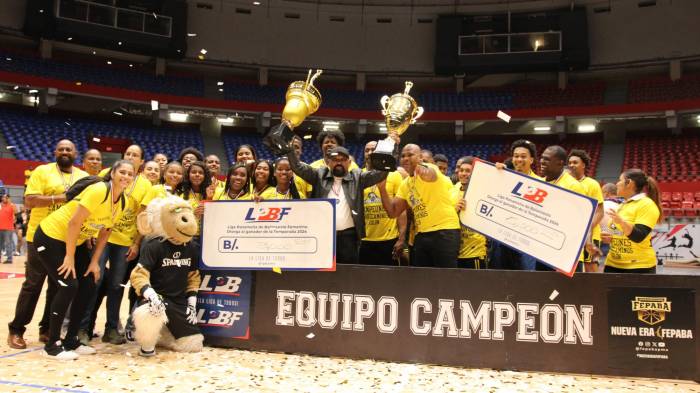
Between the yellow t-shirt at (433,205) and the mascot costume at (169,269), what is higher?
the yellow t-shirt at (433,205)

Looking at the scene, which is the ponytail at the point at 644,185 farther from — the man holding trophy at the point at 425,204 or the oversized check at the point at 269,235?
the oversized check at the point at 269,235

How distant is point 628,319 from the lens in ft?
11.7

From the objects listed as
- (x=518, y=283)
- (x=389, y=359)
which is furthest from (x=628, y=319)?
(x=389, y=359)

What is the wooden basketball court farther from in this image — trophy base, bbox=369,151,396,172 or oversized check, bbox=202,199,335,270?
trophy base, bbox=369,151,396,172

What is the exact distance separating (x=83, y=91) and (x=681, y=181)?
74.2 feet

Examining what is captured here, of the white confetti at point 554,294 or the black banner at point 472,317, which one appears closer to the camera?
the black banner at point 472,317

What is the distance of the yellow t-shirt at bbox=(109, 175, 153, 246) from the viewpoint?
4.43m

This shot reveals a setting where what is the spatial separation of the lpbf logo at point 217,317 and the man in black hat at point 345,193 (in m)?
1.03

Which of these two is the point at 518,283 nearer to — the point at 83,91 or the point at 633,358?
the point at 633,358

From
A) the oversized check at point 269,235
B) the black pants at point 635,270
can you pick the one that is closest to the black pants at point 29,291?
the oversized check at point 269,235

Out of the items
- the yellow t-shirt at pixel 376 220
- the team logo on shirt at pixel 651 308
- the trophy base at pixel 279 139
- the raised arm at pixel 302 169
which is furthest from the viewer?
the yellow t-shirt at pixel 376 220

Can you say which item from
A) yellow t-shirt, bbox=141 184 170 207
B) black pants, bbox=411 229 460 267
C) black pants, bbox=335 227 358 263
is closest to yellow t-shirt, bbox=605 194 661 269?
black pants, bbox=411 229 460 267

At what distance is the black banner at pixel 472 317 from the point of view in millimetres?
3562

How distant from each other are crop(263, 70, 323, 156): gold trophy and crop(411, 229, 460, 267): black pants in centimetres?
141
